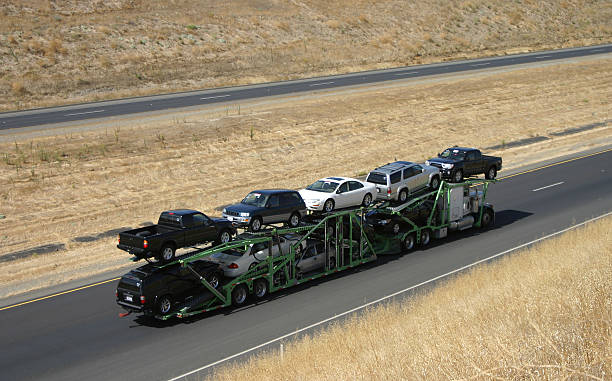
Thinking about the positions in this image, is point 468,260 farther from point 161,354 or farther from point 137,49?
point 137,49

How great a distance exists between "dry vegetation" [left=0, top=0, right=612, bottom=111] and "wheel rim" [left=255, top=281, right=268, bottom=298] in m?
38.9

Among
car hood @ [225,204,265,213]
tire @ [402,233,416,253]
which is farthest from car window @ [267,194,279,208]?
tire @ [402,233,416,253]

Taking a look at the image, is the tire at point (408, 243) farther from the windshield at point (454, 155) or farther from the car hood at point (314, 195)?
the windshield at point (454, 155)

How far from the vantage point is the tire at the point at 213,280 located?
21188mm

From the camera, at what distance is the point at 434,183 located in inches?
1153

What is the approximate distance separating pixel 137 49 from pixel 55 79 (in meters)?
10.8

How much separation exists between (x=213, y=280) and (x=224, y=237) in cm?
182

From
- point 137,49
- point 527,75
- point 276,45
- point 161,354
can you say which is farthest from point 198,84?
point 161,354

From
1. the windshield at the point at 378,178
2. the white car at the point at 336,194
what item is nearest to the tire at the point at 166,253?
the white car at the point at 336,194

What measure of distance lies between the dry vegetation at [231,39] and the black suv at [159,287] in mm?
38645

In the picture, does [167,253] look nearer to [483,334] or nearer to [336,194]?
[336,194]

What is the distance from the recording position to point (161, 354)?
1848 centimetres

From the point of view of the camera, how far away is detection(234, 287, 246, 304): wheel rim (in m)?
21.7

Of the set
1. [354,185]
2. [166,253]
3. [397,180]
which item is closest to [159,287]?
[166,253]
